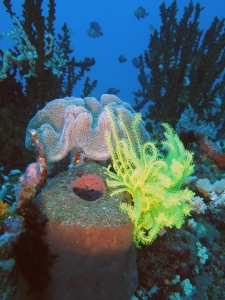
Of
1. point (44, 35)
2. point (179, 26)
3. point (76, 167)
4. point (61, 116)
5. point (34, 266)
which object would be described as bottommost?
point (34, 266)

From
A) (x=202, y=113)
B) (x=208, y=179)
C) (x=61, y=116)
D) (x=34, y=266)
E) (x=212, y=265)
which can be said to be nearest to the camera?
(x=34, y=266)

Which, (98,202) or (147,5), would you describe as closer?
(98,202)

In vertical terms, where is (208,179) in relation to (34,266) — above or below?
above

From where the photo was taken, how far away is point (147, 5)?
126000 mm

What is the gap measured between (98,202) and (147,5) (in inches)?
5746

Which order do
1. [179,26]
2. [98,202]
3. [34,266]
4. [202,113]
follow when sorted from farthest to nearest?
[179,26], [202,113], [98,202], [34,266]

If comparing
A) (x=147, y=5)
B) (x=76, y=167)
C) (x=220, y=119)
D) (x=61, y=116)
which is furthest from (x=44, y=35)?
(x=147, y=5)

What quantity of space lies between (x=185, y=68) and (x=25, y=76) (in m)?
4.84

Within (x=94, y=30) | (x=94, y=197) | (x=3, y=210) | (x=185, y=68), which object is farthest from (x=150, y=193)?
(x=94, y=30)

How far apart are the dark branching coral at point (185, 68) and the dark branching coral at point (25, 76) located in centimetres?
341

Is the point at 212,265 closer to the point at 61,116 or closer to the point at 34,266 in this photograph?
the point at 34,266

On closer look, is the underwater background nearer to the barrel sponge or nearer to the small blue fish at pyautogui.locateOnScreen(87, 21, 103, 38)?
the barrel sponge

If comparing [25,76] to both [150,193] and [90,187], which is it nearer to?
[90,187]

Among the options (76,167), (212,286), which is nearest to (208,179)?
(212,286)
